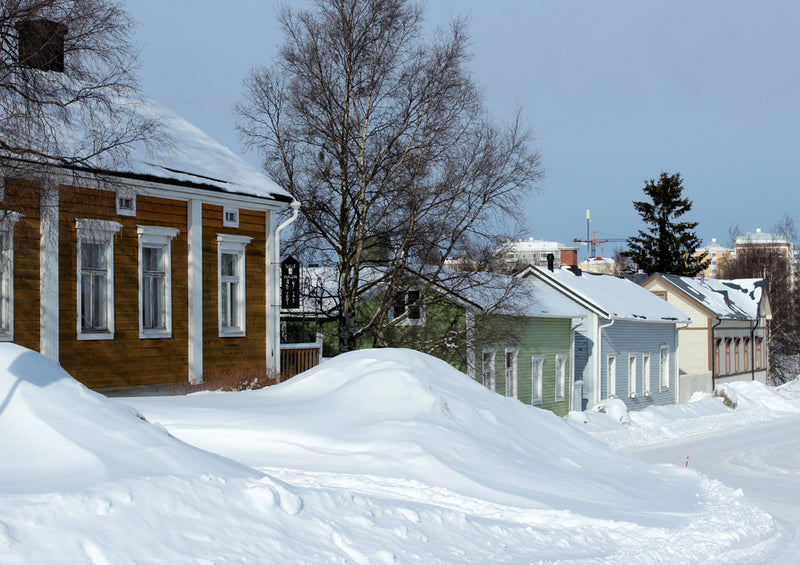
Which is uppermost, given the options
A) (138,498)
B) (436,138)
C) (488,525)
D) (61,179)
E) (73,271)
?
(436,138)

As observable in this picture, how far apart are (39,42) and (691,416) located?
2743cm

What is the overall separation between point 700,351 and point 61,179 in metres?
39.5

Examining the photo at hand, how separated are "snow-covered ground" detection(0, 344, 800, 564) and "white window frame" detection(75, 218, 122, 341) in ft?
8.06

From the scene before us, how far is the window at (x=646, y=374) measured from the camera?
132ft

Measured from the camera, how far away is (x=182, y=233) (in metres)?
19.1

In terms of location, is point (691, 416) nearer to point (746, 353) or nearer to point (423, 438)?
point (746, 353)

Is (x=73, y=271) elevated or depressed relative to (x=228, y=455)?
elevated

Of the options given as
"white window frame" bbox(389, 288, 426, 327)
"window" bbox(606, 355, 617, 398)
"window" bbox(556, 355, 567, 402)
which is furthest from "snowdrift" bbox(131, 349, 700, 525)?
"window" bbox(606, 355, 617, 398)

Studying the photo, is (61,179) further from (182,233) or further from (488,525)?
(488,525)

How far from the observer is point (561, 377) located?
34.4 m

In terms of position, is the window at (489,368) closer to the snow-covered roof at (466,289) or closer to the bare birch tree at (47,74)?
the snow-covered roof at (466,289)

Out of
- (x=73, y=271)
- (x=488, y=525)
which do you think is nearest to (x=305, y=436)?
(x=488, y=525)

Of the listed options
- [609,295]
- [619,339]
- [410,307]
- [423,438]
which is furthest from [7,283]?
[609,295]

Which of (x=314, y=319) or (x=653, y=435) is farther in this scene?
(x=314, y=319)
